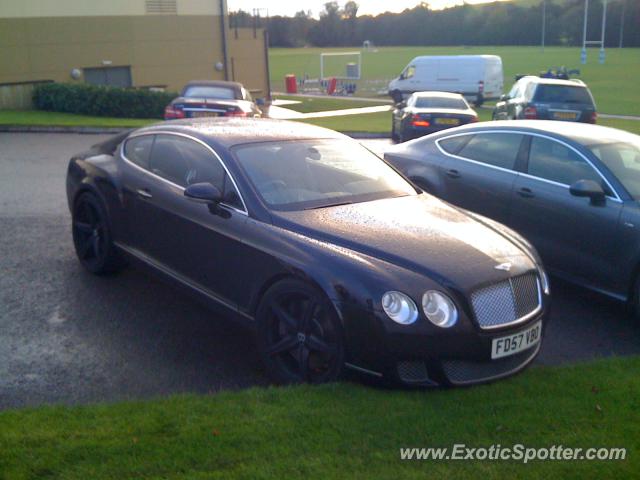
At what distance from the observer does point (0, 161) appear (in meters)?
14.7

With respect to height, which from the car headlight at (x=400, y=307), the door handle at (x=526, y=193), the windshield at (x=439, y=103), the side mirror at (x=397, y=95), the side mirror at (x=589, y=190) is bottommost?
the side mirror at (x=397, y=95)

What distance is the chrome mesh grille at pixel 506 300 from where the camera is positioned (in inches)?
181

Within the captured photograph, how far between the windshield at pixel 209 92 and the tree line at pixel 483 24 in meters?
82.3

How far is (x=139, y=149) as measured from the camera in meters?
6.86

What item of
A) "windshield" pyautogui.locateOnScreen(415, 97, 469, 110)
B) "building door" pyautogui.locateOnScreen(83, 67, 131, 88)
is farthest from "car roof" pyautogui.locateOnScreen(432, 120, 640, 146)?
"building door" pyautogui.locateOnScreen(83, 67, 131, 88)

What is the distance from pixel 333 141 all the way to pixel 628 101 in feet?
131

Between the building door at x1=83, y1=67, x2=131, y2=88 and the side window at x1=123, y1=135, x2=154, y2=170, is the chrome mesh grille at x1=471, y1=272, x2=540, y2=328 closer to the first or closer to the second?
the side window at x1=123, y1=135, x2=154, y2=170

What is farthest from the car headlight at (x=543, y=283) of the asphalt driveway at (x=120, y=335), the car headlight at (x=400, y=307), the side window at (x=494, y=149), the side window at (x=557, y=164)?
the side window at (x=494, y=149)

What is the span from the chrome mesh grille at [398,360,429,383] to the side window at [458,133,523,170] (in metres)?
3.71

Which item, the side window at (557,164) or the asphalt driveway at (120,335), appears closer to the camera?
the asphalt driveway at (120,335)

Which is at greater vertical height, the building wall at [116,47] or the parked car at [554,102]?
the building wall at [116,47]

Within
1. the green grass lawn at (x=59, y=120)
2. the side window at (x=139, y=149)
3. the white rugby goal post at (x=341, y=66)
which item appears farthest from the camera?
the white rugby goal post at (x=341, y=66)

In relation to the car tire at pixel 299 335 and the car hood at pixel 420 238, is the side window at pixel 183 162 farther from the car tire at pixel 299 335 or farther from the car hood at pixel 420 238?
the car tire at pixel 299 335

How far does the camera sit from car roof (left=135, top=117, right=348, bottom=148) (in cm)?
605
